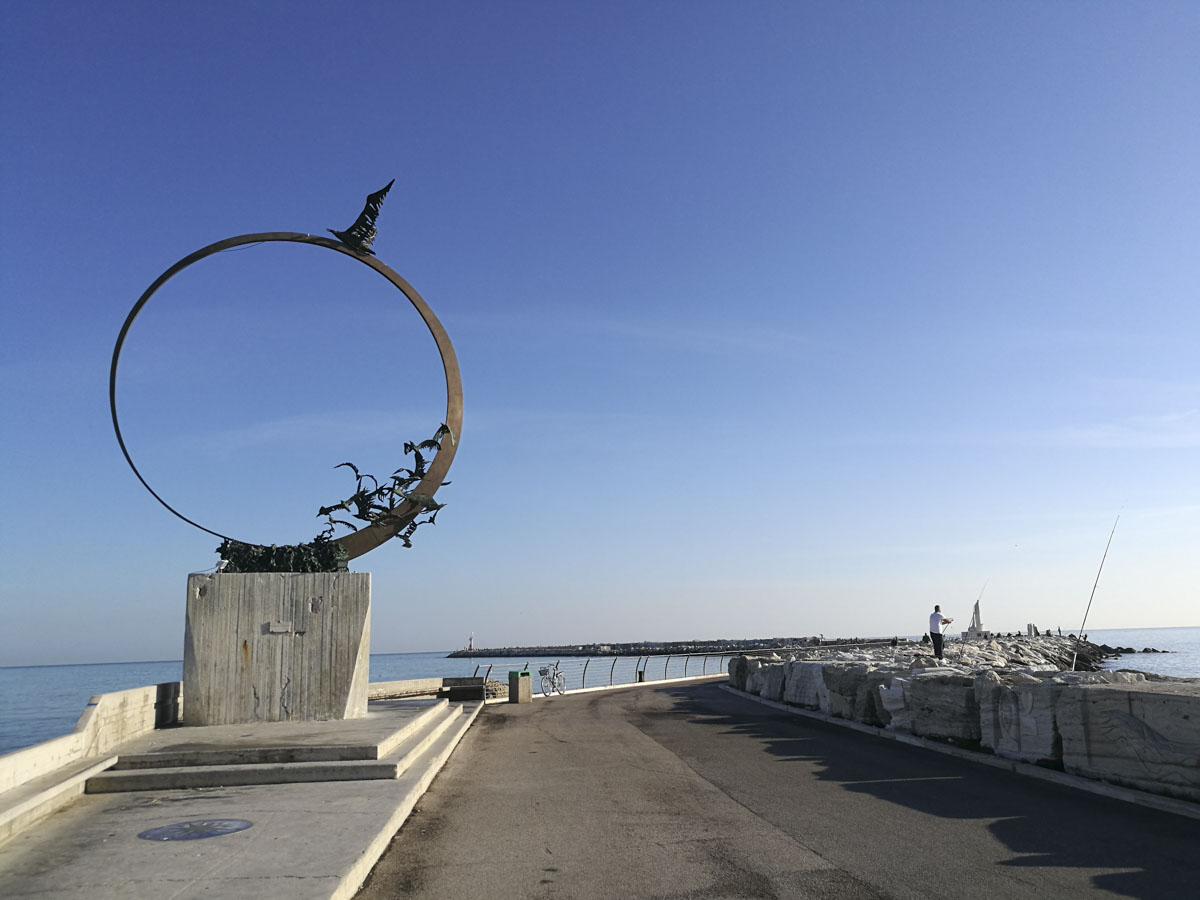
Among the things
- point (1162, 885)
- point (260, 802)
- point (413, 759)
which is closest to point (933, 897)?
point (1162, 885)

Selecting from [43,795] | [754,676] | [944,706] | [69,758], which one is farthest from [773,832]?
[754,676]

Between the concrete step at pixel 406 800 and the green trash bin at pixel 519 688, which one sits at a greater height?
the concrete step at pixel 406 800

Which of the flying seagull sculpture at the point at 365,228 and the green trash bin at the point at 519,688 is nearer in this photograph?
the flying seagull sculpture at the point at 365,228

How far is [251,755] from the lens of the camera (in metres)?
10.0

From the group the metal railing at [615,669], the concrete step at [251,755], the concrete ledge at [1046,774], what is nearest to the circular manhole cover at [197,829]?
the concrete step at [251,755]

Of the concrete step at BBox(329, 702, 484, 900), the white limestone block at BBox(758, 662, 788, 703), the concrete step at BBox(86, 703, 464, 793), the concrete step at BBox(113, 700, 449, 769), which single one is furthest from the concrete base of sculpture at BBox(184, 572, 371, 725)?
the white limestone block at BBox(758, 662, 788, 703)

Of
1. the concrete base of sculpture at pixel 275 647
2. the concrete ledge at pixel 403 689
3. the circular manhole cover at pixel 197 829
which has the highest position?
the concrete base of sculpture at pixel 275 647

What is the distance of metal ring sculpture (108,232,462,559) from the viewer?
13977 mm

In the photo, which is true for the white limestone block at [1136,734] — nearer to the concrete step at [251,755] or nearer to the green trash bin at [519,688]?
the concrete step at [251,755]

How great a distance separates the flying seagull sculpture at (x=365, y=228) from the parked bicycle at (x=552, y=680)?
650 inches

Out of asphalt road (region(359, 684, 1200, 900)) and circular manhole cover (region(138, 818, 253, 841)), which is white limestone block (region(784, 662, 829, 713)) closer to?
asphalt road (region(359, 684, 1200, 900))

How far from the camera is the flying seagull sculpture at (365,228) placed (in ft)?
50.6

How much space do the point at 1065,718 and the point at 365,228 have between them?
1302cm

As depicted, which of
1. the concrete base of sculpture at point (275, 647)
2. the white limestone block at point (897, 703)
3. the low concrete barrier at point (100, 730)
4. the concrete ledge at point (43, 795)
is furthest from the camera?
the white limestone block at point (897, 703)
